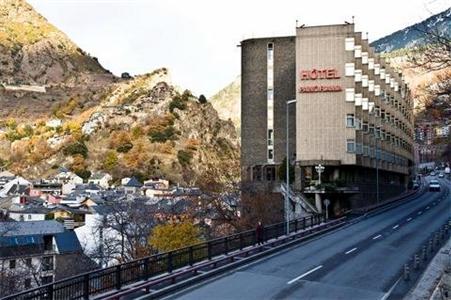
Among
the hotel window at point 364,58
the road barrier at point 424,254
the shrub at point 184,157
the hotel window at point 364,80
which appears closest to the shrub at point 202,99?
the shrub at point 184,157

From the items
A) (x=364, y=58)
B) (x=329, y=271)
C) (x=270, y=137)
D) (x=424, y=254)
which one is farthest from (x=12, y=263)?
(x=364, y=58)

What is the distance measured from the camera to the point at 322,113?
54500 millimetres

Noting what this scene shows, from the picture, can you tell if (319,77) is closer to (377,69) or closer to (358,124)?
(358,124)

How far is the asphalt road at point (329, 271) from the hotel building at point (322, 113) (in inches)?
668

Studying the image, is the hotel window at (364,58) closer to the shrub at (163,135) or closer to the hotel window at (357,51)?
the hotel window at (357,51)

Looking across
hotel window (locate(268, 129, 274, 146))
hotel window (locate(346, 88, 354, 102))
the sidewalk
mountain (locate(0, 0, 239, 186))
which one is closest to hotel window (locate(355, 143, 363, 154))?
hotel window (locate(346, 88, 354, 102))

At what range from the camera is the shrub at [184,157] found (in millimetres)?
145000

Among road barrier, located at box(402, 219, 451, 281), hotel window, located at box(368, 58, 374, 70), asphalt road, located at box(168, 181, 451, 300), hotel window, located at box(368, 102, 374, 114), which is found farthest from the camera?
hotel window, located at box(368, 58, 374, 70)

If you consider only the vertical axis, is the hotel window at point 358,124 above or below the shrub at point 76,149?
below

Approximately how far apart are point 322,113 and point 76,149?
116574 mm

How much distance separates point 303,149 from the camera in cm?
5497

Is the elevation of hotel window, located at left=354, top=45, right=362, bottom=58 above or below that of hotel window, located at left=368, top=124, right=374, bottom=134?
above

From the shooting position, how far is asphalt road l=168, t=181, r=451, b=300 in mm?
18766

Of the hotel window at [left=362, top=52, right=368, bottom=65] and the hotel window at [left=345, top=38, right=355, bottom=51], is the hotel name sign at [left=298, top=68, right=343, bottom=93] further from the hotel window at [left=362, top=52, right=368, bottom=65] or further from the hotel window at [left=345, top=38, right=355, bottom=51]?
the hotel window at [left=362, top=52, right=368, bottom=65]
